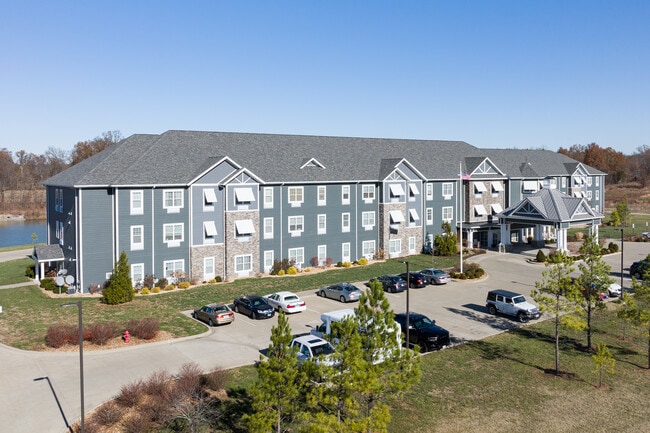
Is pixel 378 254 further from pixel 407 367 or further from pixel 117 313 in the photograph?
pixel 407 367

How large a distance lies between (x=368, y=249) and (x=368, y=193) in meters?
5.66

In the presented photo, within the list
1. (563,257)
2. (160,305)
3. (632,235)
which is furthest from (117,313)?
(632,235)

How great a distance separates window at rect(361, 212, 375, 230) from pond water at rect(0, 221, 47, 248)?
49293 millimetres

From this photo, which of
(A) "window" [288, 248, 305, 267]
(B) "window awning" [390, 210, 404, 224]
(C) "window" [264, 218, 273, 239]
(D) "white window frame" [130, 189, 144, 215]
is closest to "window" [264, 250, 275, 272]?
(C) "window" [264, 218, 273, 239]

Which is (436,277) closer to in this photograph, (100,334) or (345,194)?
(345,194)

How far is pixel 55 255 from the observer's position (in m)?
42.8

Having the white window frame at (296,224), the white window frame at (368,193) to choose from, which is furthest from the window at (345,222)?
the white window frame at (296,224)

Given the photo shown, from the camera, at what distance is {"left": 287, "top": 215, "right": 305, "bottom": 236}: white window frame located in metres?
48.4

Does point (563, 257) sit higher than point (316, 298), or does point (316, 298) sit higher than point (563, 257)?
point (563, 257)

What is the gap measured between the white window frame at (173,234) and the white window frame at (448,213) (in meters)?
30.1

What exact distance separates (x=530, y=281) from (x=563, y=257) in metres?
18.1

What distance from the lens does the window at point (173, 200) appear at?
41.9m

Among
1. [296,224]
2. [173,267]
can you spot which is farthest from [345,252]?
[173,267]

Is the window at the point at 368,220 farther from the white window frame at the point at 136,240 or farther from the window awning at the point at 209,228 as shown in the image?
the white window frame at the point at 136,240
